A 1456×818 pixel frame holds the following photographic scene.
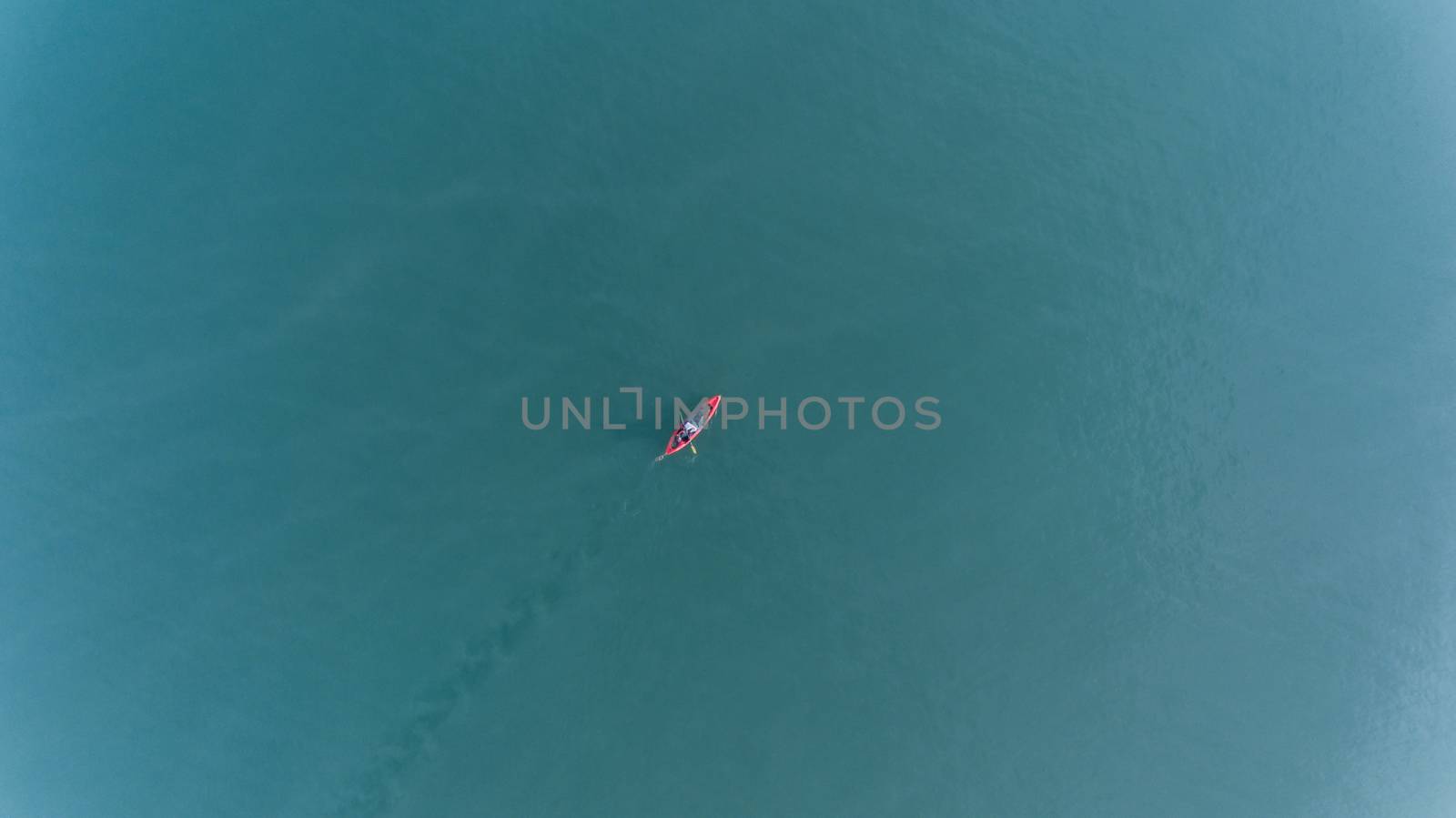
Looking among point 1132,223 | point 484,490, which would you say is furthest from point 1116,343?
point 484,490

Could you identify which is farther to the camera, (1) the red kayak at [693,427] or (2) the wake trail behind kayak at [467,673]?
(1) the red kayak at [693,427]

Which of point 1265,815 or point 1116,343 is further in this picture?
point 1116,343

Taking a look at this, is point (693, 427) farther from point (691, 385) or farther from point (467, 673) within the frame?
point (467, 673)

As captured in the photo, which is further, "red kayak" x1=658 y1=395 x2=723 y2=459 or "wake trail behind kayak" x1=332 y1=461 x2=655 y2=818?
"red kayak" x1=658 y1=395 x2=723 y2=459

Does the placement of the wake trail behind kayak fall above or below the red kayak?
→ below

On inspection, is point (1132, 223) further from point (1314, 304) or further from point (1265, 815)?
point (1265, 815)

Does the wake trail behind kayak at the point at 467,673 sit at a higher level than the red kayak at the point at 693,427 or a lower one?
lower
